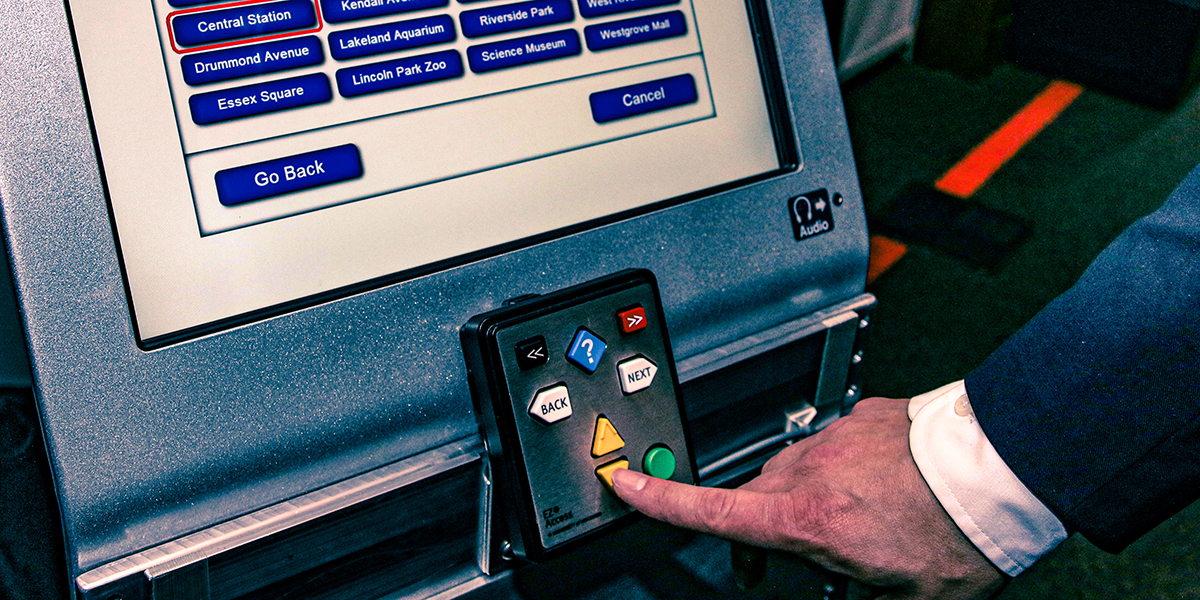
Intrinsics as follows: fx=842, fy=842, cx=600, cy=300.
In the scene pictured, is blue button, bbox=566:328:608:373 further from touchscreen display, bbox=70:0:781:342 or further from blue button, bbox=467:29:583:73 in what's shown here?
blue button, bbox=467:29:583:73

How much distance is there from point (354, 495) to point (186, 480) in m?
0.09

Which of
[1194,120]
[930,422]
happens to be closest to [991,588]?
[930,422]

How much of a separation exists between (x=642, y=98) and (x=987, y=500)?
0.36 meters

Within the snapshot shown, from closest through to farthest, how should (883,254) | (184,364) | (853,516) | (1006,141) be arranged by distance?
(184,364) < (853,516) < (883,254) < (1006,141)

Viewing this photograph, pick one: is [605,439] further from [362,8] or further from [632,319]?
[362,8]

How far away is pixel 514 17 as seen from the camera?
56cm

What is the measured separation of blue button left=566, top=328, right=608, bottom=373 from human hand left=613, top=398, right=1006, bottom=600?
7cm

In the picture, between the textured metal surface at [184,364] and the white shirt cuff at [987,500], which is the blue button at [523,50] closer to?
the textured metal surface at [184,364]

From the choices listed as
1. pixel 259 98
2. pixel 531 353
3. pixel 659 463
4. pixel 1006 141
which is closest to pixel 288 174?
pixel 259 98

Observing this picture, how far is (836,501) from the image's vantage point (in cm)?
56

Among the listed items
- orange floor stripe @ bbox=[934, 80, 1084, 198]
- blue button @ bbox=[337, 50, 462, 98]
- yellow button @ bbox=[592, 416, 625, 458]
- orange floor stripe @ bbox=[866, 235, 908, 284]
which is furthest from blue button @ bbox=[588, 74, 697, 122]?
orange floor stripe @ bbox=[934, 80, 1084, 198]

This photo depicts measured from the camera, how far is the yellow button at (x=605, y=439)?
1.71 ft

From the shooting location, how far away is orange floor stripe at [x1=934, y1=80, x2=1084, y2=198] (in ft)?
6.68

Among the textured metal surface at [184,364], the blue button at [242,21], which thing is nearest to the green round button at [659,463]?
the textured metal surface at [184,364]
